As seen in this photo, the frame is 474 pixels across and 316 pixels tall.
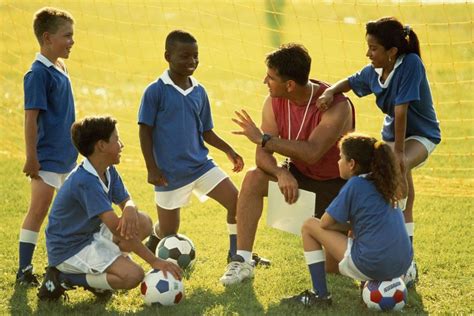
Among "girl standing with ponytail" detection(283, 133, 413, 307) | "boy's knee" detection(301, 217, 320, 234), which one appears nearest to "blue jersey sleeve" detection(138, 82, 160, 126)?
"boy's knee" detection(301, 217, 320, 234)

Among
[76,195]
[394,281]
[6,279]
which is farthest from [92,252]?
[394,281]

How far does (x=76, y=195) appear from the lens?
5.04 metres

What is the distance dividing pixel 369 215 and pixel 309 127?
3.33ft

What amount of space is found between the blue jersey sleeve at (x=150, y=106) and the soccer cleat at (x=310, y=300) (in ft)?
5.08

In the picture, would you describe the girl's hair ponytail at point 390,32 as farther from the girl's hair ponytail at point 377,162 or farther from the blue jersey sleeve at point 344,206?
the blue jersey sleeve at point 344,206

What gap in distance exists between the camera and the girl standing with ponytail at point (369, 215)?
4840 millimetres

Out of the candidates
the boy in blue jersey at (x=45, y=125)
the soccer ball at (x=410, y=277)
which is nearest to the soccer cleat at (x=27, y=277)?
the boy in blue jersey at (x=45, y=125)

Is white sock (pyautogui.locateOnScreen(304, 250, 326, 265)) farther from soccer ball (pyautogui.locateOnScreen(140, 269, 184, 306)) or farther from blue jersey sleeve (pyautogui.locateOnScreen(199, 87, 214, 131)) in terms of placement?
blue jersey sleeve (pyautogui.locateOnScreen(199, 87, 214, 131))

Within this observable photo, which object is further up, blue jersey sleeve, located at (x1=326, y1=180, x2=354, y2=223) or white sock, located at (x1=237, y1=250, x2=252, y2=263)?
blue jersey sleeve, located at (x1=326, y1=180, x2=354, y2=223)

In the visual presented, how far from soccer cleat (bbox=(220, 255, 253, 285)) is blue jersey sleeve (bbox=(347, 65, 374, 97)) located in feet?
4.29

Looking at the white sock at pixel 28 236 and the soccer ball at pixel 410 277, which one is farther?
the white sock at pixel 28 236

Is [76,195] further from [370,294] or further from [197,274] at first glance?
[370,294]

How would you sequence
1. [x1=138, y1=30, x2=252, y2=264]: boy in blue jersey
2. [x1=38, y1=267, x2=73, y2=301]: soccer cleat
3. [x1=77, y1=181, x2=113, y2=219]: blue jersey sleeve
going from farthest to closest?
[x1=138, y1=30, x2=252, y2=264]: boy in blue jersey → [x1=38, y1=267, x2=73, y2=301]: soccer cleat → [x1=77, y1=181, x2=113, y2=219]: blue jersey sleeve

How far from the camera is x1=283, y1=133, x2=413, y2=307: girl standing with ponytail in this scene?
4.84m
